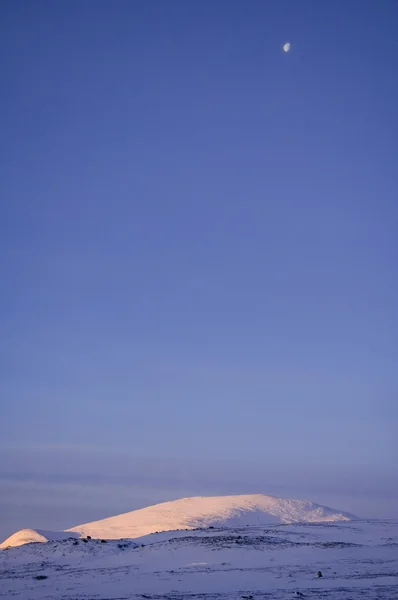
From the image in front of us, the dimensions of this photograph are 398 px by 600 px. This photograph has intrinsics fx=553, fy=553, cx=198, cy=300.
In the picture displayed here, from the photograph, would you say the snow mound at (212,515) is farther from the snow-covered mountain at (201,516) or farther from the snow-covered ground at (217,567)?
the snow-covered ground at (217,567)

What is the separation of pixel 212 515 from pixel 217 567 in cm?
4128

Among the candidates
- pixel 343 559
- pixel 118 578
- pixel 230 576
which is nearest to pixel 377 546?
pixel 343 559

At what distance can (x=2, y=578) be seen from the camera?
2341 centimetres

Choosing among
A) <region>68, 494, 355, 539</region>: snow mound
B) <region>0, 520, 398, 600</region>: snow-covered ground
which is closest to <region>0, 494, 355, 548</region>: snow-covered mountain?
<region>68, 494, 355, 539</region>: snow mound

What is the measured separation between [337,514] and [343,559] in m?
50.6

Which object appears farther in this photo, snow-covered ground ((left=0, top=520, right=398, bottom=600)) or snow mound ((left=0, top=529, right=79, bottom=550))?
snow mound ((left=0, top=529, right=79, bottom=550))

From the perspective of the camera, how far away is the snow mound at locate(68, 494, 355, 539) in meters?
57.2

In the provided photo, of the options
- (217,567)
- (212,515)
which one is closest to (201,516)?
(212,515)

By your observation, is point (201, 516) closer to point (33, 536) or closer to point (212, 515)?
point (212, 515)

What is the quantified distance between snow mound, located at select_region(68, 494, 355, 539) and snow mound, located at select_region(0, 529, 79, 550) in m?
1.75

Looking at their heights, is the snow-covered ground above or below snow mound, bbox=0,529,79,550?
above

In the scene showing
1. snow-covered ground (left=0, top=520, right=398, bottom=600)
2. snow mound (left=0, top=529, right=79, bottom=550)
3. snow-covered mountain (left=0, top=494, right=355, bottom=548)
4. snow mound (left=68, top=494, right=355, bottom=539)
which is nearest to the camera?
snow-covered ground (left=0, top=520, right=398, bottom=600)

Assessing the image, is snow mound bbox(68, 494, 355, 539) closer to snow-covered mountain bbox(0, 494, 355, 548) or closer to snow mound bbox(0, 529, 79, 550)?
snow-covered mountain bbox(0, 494, 355, 548)

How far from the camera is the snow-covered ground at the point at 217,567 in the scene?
1823 cm
